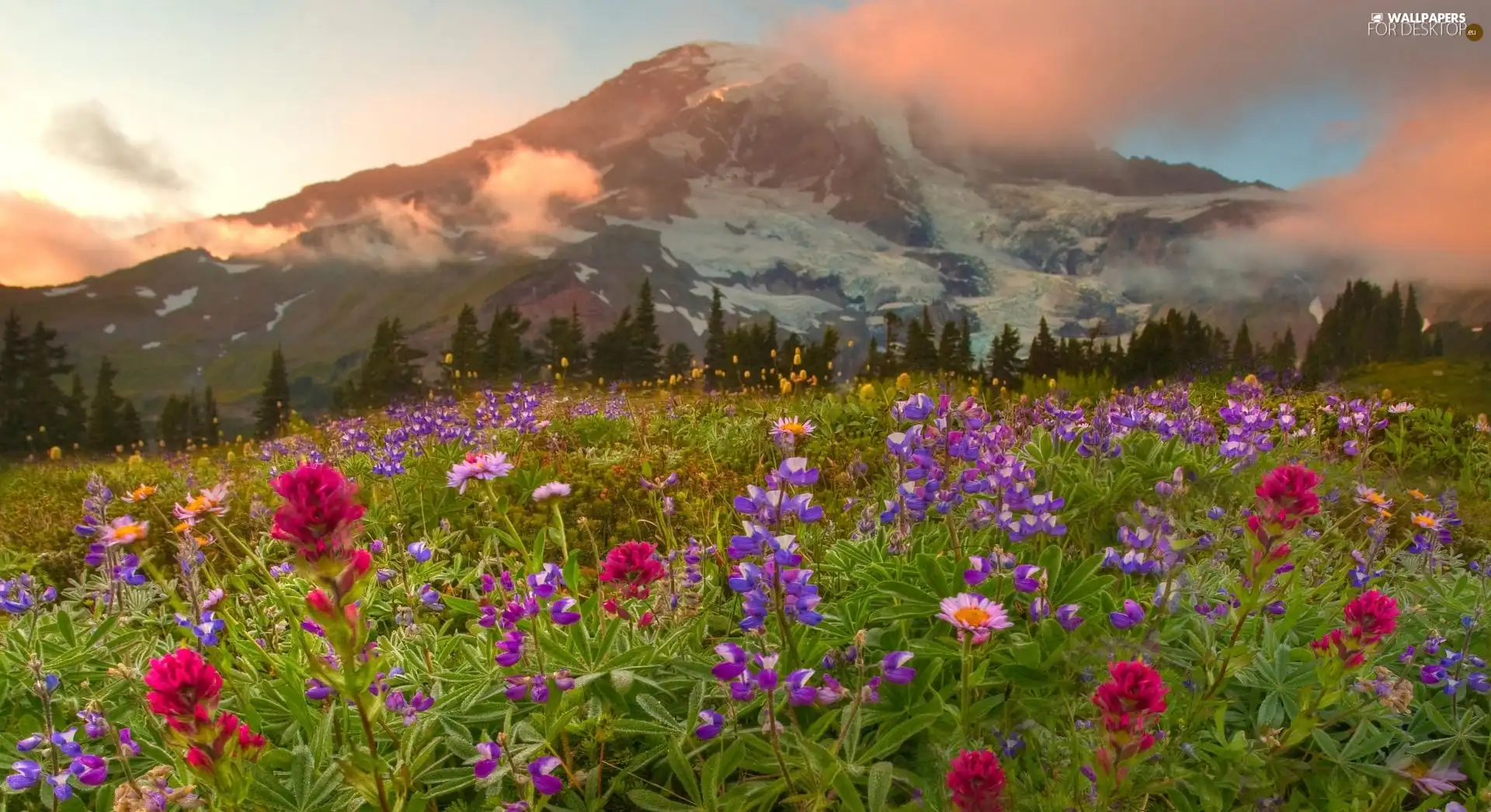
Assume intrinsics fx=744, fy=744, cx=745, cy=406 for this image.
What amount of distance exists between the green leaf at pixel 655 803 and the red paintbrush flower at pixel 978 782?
841mm

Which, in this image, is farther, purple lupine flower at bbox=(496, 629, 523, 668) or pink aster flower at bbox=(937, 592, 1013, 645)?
purple lupine flower at bbox=(496, 629, 523, 668)

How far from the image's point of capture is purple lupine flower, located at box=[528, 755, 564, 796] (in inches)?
67.1

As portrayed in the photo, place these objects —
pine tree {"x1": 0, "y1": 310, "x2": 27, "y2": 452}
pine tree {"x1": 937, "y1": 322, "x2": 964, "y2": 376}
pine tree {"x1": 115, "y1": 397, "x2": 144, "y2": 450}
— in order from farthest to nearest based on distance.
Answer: pine tree {"x1": 115, "y1": 397, "x2": 144, "y2": 450} → pine tree {"x1": 0, "y1": 310, "x2": 27, "y2": 452} → pine tree {"x1": 937, "y1": 322, "x2": 964, "y2": 376}

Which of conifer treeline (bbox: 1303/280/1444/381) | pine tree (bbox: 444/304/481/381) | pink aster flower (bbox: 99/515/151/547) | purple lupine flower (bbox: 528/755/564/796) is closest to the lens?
purple lupine flower (bbox: 528/755/564/796)

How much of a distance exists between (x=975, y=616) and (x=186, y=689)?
5.46ft

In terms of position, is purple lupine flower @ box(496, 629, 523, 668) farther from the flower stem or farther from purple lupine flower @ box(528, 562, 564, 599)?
the flower stem

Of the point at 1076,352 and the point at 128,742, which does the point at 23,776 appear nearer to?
the point at 128,742

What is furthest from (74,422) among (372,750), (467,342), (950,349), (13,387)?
(372,750)

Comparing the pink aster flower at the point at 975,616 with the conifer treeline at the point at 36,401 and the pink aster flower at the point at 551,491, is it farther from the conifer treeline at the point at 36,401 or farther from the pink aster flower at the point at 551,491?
the conifer treeline at the point at 36,401

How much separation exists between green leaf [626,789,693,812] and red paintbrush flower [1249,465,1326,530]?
1.66 metres

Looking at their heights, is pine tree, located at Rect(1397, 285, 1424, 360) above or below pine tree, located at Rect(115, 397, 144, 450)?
above

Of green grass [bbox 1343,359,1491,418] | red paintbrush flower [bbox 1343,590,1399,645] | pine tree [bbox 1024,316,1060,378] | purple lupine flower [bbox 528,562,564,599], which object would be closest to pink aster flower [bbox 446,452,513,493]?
purple lupine flower [bbox 528,562,564,599]

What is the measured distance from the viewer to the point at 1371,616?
186 centimetres

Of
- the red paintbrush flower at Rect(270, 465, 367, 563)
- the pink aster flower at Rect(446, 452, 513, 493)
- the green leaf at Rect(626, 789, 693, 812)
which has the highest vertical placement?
the red paintbrush flower at Rect(270, 465, 367, 563)
